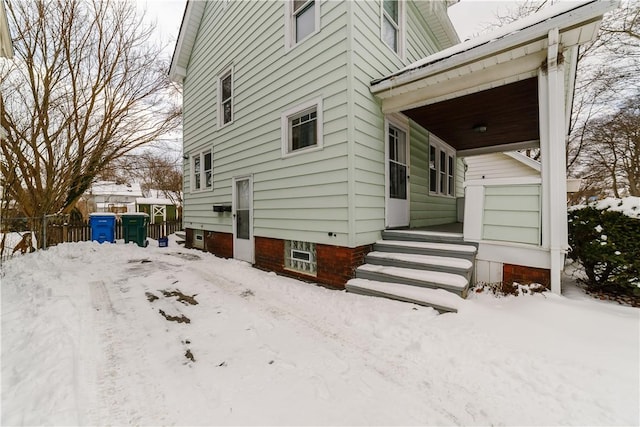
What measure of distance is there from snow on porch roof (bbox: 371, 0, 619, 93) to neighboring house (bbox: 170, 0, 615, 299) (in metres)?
0.02

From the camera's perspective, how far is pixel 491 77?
12.6 feet

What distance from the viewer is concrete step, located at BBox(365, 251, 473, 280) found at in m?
3.72

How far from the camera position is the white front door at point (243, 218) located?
252 inches

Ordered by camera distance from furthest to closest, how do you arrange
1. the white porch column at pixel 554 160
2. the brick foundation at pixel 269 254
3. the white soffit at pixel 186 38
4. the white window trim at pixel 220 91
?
the white soffit at pixel 186 38 < the white window trim at pixel 220 91 < the brick foundation at pixel 269 254 < the white porch column at pixel 554 160

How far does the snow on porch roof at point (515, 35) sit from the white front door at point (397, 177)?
3.98 feet

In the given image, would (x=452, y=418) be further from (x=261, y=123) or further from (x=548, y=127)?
(x=261, y=123)

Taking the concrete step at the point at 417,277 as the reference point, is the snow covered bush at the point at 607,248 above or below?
above

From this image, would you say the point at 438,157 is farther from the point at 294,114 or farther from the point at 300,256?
the point at 300,256

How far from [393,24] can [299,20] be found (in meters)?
2.12

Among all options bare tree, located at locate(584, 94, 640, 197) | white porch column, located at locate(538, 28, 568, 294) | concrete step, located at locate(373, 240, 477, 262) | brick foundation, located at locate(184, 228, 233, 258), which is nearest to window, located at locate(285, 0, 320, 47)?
white porch column, located at locate(538, 28, 568, 294)

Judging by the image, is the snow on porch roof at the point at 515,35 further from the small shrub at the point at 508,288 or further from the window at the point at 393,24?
the small shrub at the point at 508,288

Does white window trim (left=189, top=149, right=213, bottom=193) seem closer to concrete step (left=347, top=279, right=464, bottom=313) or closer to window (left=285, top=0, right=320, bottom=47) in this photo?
window (left=285, top=0, right=320, bottom=47)

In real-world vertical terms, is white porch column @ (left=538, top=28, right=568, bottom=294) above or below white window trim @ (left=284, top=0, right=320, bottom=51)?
below

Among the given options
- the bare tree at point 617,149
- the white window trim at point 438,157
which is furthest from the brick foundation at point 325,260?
the bare tree at point 617,149
